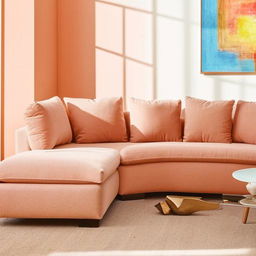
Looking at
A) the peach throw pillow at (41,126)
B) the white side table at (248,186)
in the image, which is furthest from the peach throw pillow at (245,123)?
the peach throw pillow at (41,126)

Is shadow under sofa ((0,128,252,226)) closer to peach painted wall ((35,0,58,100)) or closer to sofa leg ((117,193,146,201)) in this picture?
sofa leg ((117,193,146,201))

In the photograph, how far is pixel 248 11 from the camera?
21.1ft

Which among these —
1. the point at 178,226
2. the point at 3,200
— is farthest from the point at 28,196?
the point at 178,226

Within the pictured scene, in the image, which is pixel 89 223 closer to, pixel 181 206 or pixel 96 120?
pixel 181 206

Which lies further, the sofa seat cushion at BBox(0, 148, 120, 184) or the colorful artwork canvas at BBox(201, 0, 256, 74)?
the colorful artwork canvas at BBox(201, 0, 256, 74)

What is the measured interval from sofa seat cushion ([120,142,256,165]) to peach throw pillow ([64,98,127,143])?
54 cm

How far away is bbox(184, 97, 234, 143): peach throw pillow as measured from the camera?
5.54m

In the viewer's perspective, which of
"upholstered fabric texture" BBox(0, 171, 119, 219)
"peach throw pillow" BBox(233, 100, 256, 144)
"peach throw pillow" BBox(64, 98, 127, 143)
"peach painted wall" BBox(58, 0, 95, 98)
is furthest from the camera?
"peach painted wall" BBox(58, 0, 95, 98)

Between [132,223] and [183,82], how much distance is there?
2.73 meters

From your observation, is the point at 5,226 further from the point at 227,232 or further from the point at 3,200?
the point at 227,232

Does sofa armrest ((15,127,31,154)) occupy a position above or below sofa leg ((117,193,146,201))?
above

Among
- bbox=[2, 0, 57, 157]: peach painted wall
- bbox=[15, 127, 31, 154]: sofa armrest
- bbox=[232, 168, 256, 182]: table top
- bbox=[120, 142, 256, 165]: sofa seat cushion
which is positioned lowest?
bbox=[232, 168, 256, 182]: table top

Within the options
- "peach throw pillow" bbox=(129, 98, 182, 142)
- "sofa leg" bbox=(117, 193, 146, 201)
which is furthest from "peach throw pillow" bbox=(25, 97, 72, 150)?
"peach throw pillow" bbox=(129, 98, 182, 142)

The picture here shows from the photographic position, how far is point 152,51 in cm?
664
